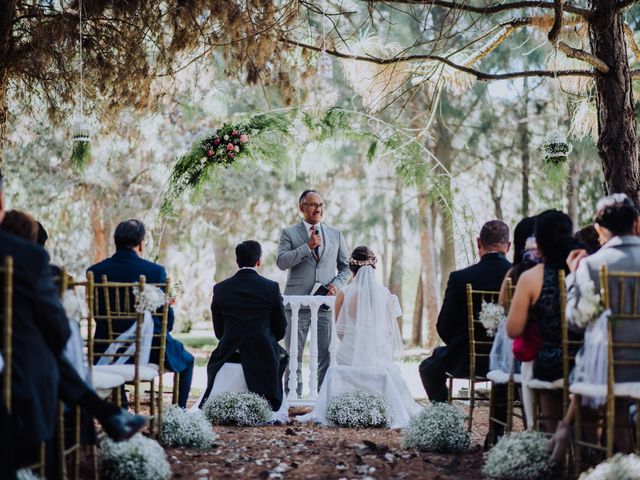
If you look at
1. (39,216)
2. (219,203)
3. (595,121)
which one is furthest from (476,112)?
(595,121)

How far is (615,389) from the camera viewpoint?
13.4 feet

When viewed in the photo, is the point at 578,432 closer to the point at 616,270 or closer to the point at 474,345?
the point at 616,270

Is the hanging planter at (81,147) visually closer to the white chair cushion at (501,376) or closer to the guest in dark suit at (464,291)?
the guest in dark suit at (464,291)

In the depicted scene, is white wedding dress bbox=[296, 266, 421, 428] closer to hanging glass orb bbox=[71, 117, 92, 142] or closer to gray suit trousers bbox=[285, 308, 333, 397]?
gray suit trousers bbox=[285, 308, 333, 397]

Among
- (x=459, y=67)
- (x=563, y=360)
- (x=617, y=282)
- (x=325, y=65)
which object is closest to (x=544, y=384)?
(x=563, y=360)

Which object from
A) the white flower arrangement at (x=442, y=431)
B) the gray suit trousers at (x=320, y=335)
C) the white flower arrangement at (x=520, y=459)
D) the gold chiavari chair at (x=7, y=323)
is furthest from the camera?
the gray suit trousers at (x=320, y=335)

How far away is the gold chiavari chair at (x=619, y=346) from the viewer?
405 cm

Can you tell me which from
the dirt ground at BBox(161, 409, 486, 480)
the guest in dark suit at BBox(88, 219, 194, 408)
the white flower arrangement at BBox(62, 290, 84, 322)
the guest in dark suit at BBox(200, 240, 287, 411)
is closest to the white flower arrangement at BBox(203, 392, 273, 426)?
the guest in dark suit at BBox(200, 240, 287, 411)

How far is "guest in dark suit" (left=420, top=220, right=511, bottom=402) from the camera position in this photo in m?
5.91

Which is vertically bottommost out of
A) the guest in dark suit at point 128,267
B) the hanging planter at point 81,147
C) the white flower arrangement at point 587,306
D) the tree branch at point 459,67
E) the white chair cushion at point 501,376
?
the white chair cushion at point 501,376

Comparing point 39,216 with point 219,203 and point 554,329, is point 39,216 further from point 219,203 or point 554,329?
point 554,329

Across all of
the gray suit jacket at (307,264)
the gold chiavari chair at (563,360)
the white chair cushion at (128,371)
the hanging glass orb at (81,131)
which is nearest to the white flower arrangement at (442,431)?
the gold chiavari chair at (563,360)

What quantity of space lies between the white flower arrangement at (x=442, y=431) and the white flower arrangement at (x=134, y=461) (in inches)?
66.4

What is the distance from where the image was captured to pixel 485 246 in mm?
6012
